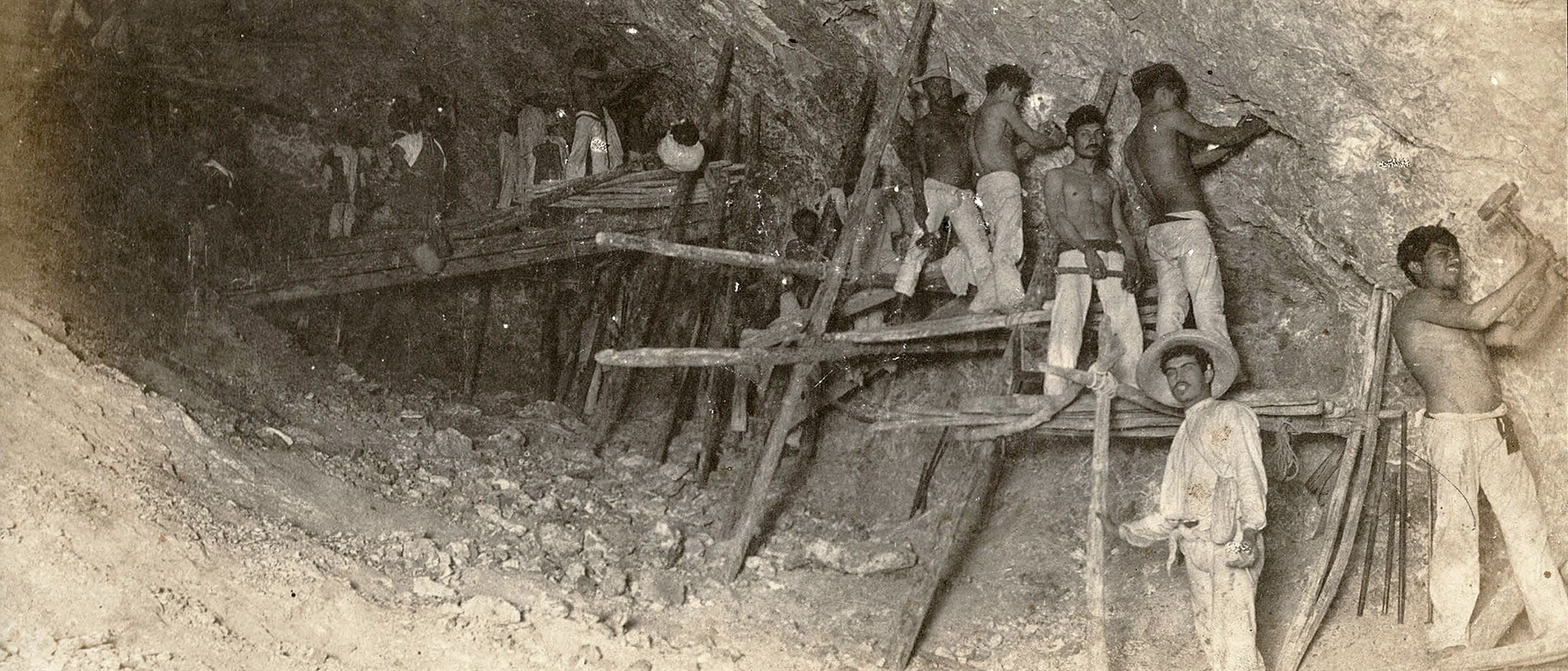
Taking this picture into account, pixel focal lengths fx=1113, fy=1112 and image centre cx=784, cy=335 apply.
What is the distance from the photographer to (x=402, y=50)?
11.0m

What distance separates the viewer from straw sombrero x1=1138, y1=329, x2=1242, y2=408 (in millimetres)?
5520

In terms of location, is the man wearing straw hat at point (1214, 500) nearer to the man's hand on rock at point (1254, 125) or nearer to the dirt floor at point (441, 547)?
the dirt floor at point (441, 547)

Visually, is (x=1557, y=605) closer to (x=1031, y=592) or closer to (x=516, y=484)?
(x=1031, y=592)

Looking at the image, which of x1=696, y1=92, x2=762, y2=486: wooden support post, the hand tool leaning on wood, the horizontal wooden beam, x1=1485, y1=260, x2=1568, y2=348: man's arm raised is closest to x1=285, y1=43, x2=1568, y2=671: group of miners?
x1=1485, y1=260, x2=1568, y2=348: man's arm raised

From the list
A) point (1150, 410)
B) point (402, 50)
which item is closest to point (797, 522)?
point (1150, 410)

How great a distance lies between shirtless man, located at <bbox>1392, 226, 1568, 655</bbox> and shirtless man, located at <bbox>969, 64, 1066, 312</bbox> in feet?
6.56

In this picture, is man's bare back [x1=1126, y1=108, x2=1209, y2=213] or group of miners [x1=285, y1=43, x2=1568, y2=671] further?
man's bare back [x1=1126, y1=108, x2=1209, y2=213]

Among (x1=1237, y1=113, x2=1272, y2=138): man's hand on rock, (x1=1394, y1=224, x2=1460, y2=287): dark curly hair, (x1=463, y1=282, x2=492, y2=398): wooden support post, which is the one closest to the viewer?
(x1=1394, y1=224, x2=1460, y2=287): dark curly hair

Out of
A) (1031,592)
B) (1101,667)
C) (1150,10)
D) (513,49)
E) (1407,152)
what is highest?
(1150,10)

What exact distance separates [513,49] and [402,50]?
125 cm

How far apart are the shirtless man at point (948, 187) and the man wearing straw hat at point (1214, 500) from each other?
54.6 inches

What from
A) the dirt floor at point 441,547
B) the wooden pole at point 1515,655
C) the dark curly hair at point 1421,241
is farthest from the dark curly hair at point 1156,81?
the wooden pole at point 1515,655

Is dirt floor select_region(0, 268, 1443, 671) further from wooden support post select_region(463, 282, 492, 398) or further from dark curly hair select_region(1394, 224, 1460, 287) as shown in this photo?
dark curly hair select_region(1394, 224, 1460, 287)

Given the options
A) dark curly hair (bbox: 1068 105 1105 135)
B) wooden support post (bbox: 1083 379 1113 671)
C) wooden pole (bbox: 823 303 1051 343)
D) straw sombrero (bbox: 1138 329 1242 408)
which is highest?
dark curly hair (bbox: 1068 105 1105 135)
